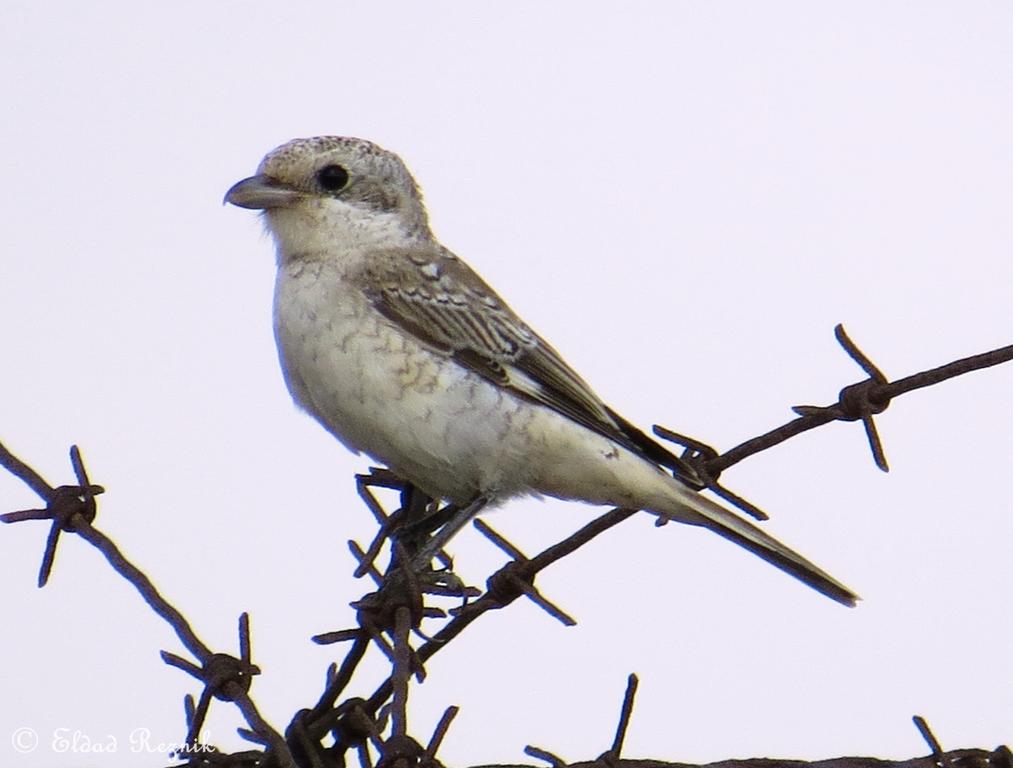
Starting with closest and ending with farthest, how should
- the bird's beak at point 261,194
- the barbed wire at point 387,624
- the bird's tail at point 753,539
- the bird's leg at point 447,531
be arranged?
the barbed wire at point 387,624, the bird's tail at point 753,539, the bird's leg at point 447,531, the bird's beak at point 261,194

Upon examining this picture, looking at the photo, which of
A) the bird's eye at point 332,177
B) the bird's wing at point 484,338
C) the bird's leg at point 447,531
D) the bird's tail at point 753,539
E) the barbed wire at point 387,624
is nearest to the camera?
the barbed wire at point 387,624

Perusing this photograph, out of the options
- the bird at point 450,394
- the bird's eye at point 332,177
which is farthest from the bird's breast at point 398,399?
the bird's eye at point 332,177

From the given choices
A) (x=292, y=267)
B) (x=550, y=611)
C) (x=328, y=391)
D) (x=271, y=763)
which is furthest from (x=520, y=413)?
(x=271, y=763)

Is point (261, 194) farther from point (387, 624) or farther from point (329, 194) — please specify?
point (387, 624)

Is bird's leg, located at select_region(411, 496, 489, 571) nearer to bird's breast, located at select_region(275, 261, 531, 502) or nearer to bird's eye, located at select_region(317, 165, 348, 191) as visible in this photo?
bird's breast, located at select_region(275, 261, 531, 502)

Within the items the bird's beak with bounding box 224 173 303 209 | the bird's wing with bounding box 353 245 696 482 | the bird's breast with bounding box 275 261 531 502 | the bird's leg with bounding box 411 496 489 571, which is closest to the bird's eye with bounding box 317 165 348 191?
the bird's beak with bounding box 224 173 303 209

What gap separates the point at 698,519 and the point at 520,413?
642 millimetres

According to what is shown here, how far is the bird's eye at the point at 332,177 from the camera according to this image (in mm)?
5312

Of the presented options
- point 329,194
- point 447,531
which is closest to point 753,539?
point 447,531

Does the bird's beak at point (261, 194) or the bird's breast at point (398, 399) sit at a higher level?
the bird's beak at point (261, 194)

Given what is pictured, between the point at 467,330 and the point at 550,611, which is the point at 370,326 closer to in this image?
the point at 467,330

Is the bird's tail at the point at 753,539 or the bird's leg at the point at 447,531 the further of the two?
the bird's leg at the point at 447,531

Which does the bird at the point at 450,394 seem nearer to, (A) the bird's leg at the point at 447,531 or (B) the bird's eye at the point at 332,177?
(A) the bird's leg at the point at 447,531

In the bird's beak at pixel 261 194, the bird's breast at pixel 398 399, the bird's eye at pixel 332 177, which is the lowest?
the bird's breast at pixel 398 399
